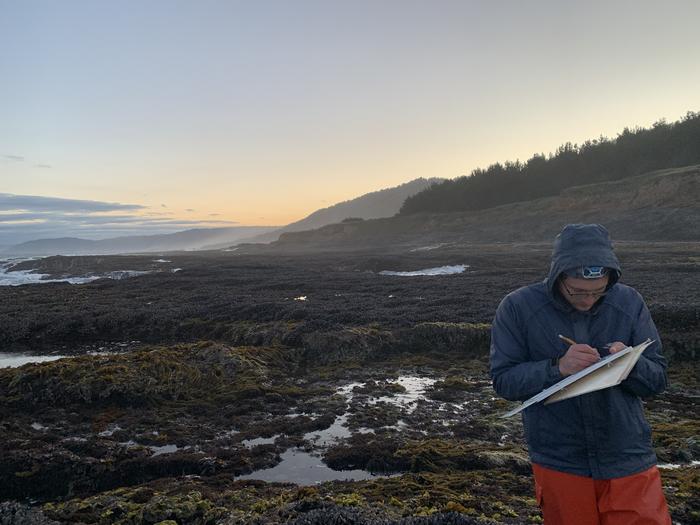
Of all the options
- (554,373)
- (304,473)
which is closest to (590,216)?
(304,473)

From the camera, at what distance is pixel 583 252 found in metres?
2.83

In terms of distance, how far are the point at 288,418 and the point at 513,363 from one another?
694cm

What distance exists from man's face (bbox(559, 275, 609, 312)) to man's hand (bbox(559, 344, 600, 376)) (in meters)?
0.32

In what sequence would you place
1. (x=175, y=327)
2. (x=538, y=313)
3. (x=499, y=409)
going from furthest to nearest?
(x=175, y=327)
(x=499, y=409)
(x=538, y=313)

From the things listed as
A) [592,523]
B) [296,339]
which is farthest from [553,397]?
[296,339]

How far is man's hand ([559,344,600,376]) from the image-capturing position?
2641 mm

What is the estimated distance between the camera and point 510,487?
577cm

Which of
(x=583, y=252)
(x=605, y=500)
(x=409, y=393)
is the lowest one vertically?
(x=409, y=393)

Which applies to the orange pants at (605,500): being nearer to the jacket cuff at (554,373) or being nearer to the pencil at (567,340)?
the jacket cuff at (554,373)

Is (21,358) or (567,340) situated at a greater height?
(567,340)

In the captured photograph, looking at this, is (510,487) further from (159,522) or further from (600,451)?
(159,522)

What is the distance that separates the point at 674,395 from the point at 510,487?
19.4 ft

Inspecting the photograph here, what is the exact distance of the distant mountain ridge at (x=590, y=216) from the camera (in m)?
43.2

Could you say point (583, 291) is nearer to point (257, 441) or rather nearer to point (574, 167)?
point (257, 441)
